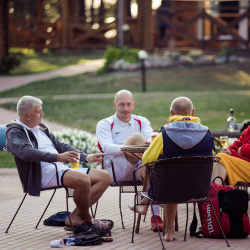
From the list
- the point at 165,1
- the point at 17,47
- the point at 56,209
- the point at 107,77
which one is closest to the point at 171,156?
the point at 56,209

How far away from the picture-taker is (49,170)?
19.1 feet

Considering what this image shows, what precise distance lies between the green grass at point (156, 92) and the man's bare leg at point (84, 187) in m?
8.40

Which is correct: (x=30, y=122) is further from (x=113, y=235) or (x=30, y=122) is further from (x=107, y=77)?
(x=107, y=77)

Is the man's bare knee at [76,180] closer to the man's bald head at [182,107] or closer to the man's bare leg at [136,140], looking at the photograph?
the man's bare leg at [136,140]

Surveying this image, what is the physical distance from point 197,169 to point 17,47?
27.2 m

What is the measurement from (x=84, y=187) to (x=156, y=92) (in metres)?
14.0

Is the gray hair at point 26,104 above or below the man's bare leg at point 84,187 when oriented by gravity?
above

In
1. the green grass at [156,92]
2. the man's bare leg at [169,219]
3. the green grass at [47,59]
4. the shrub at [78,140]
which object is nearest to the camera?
the man's bare leg at [169,219]

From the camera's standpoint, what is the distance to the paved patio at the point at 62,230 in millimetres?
5516

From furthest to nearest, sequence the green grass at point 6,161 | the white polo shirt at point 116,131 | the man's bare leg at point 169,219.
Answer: the green grass at point 6,161 → the white polo shirt at point 116,131 → the man's bare leg at point 169,219

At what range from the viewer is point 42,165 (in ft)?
19.2

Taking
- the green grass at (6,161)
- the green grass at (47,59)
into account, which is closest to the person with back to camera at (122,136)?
the green grass at (6,161)

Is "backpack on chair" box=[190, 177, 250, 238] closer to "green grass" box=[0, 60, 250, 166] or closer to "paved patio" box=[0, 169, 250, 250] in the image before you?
"paved patio" box=[0, 169, 250, 250]

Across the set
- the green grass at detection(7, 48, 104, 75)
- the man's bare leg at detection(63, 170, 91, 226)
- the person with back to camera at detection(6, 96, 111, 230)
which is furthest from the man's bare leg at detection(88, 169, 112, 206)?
the green grass at detection(7, 48, 104, 75)
